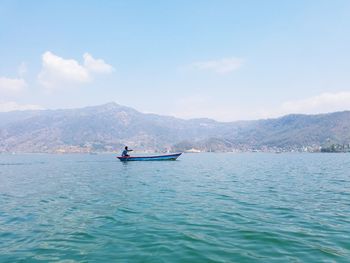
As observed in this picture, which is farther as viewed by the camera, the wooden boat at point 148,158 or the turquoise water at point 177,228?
the wooden boat at point 148,158

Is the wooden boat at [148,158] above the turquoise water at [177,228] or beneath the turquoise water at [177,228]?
above

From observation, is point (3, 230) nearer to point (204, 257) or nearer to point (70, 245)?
point (70, 245)

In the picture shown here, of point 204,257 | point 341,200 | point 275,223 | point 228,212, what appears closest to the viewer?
point 204,257

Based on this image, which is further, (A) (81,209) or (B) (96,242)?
(A) (81,209)

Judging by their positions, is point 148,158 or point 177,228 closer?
point 177,228

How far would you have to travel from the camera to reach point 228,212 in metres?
19.2

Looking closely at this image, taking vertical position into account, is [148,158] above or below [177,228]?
above

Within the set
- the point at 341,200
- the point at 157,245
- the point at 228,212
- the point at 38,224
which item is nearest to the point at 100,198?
the point at 38,224

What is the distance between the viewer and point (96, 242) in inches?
515

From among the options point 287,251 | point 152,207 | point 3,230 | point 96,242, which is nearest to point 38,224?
point 3,230

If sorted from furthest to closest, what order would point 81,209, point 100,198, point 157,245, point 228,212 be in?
1. point 100,198
2. point 81,209
3. point 228,212
4. point 157,245

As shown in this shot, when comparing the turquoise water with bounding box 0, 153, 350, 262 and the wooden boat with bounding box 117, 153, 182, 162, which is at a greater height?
the wooden boat with bounding box 117, 153, 182, 162

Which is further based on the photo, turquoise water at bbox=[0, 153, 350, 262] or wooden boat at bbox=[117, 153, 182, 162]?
wooden boat at bbox=[117, 153, 182, 162]

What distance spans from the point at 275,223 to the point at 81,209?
14.1 metres
